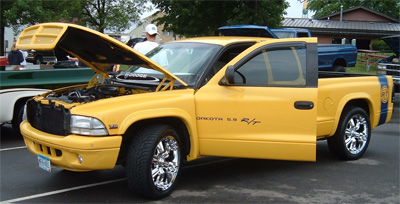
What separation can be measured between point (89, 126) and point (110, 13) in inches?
1091

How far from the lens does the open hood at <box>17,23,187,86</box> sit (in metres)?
4.40

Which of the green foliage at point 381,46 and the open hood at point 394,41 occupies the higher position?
the open hood at point 394,41

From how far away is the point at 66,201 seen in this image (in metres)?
4.65

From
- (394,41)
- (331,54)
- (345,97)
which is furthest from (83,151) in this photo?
(394,41)

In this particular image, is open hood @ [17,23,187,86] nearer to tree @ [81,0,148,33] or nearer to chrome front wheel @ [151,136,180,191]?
chrome front wheel @ [151,136,180,191]

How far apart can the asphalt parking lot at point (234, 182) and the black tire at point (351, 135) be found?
159 millimetres

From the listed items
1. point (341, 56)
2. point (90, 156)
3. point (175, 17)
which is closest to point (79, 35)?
point (90, 156)

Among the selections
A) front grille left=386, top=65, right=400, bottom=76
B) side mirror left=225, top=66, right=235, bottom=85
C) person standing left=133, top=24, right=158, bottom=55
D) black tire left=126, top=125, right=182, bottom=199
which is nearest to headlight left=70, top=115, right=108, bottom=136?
black tire left=126, top=125, right=182, bottom=199

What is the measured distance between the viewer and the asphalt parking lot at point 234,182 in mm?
4840

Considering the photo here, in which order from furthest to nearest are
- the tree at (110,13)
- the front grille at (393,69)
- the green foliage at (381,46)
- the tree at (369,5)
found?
the tree at (369,5) < the green foliage at (381,46) < the tree at (110,13) < the front grille at (393,69)

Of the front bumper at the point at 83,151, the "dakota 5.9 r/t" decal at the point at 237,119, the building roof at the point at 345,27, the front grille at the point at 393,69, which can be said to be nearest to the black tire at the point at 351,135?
the "dakota 5.9 r/t" decal at the point at 237,119

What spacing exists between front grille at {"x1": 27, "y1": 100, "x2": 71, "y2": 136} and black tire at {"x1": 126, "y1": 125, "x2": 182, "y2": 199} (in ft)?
2.28

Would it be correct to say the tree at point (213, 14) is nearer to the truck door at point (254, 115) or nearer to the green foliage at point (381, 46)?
the truck door at point (254, 115)

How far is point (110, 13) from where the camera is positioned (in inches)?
1210
